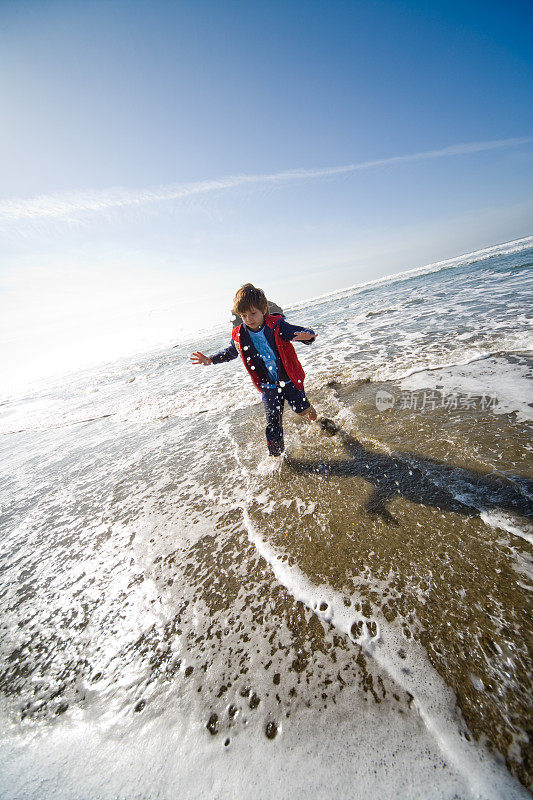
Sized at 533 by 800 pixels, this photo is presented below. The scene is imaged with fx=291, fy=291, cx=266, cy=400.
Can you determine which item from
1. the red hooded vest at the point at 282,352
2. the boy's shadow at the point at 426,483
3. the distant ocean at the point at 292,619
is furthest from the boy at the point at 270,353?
the boy's shadow at the point at 426,483

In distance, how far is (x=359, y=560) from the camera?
1930 mm

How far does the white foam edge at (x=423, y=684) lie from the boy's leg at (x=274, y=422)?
1.51m

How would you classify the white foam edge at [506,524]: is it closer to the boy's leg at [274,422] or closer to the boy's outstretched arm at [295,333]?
the boy's leg at [274,422]

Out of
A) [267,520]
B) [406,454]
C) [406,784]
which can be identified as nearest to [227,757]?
[406,784]

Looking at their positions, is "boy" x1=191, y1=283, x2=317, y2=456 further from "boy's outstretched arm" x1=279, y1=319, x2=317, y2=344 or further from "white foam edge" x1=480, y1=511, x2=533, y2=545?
"white foam edge" x1=480, y1=511, x2=533, y2=545

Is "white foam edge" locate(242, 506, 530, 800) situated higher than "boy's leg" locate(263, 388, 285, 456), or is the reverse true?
"boy's leg" locate(263, 388, 285, 456)

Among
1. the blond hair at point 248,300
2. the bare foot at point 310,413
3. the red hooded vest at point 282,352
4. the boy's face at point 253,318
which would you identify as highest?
the blond hair at point 248,300

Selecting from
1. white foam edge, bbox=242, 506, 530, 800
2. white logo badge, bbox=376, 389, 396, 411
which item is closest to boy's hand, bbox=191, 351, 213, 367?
white logo badge, bbox=376, 389, 396, 411

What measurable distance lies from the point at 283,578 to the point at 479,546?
126 cm

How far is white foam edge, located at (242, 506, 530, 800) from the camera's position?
103 centimetres

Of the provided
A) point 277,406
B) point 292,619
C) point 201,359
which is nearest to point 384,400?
point 277,406

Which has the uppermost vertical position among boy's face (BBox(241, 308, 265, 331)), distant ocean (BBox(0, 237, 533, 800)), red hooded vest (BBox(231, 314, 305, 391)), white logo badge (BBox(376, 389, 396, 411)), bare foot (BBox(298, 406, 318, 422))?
boy's face (BBox(241, 308, 265, 331))

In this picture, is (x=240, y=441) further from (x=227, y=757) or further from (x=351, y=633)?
(x=227, y=757)

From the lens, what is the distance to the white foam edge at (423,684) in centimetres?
103
